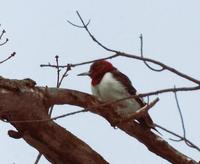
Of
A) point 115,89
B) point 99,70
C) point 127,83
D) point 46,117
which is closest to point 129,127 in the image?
point 46,117

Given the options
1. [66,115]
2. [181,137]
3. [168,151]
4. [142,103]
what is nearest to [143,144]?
[168,151]

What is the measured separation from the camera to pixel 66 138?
208 inches

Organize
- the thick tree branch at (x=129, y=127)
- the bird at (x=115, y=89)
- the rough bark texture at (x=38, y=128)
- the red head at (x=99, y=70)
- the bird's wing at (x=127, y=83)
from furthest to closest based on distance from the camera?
the red head at (x=99, y=70)
the bird's wing at (x=127, y=83)
the bird at (x=115, y=89)
the thick tree branch at (x=129, y=127)
the rough bark texture at (x=38, y=128)

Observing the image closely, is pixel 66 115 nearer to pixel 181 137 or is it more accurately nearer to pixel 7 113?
pixel 181 137

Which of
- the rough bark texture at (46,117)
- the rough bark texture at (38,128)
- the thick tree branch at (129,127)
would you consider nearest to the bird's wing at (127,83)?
the thick tree branch at (129,127)

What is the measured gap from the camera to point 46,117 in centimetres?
523

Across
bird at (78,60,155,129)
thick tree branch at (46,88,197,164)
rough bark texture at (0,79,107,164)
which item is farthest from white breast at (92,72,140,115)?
rough bark texture at (0,79,107,164)

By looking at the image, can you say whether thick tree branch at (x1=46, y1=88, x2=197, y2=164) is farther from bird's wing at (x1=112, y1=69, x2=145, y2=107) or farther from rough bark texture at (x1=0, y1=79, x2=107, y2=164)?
bird's wing at (x1=112, y1=69, x2=145, y2=107)

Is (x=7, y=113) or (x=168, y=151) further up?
(x=7, y=113)

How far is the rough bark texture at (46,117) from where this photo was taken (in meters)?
5.05

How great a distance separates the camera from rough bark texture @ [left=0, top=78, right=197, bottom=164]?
16.6 feet

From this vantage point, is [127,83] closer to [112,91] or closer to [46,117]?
[112,91]

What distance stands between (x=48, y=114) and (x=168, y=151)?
3.81 ft

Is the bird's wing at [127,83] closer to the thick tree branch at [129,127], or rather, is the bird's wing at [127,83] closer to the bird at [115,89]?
the bird at [115,89]
